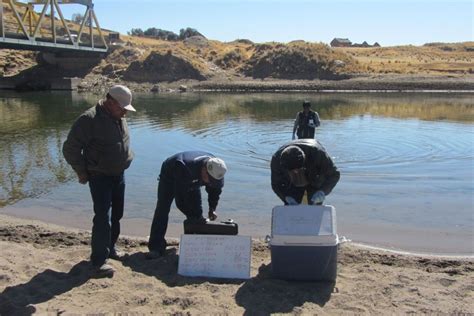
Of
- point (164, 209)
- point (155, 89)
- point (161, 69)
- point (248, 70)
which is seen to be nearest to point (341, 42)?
point (248, 70)

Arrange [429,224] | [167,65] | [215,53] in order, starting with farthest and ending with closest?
[215,53] < [167,65] < [429,224]

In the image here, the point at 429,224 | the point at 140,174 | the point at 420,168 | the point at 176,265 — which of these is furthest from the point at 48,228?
the point at 420,168

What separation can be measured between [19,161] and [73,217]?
561 centimetres

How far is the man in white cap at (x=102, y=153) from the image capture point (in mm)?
5461

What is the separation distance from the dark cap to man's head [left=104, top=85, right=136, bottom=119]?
5.29ft

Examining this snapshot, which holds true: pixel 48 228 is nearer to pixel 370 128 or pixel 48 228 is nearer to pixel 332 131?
pixel 332 131

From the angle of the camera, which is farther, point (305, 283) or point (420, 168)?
point (420, 168)

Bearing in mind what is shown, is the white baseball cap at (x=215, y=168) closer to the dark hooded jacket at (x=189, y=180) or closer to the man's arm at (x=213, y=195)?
the dark hooded jacket at (x=189, y=180)

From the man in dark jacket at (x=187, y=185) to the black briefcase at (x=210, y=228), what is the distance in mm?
78

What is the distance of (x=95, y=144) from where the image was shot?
5527 mm

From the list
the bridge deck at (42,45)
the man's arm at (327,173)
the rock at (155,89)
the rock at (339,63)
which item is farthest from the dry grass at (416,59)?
the man's arm at (327,173)

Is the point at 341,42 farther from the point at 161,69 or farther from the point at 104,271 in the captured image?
the point at 104,271

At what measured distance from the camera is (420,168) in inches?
527

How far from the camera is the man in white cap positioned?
5461 mm
